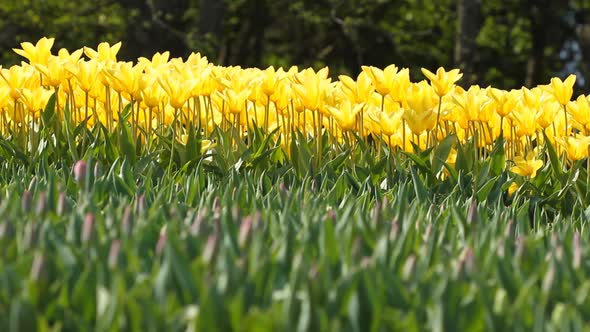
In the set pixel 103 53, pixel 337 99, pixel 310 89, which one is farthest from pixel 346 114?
pixel 103 53

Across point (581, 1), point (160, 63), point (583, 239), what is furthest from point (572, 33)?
point (583, 239)

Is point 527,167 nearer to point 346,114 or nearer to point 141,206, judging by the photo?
point 346,114

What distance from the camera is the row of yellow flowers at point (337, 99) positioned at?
11.2ft

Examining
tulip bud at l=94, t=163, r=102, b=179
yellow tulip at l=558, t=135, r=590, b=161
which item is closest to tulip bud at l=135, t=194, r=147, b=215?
tulip bud at l=94, t=163, r=102, b=179

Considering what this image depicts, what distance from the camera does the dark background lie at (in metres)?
13.5

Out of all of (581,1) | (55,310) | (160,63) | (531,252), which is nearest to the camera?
(55,310)

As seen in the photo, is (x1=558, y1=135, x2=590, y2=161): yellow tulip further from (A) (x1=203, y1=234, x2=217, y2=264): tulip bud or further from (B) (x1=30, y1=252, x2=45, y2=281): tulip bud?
(B) (x1=30, y1=252, x2=45, y2=281): tulip bud

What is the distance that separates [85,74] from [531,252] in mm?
2121

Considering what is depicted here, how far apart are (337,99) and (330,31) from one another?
13.1 metres

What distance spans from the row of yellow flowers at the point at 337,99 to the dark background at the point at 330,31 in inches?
347

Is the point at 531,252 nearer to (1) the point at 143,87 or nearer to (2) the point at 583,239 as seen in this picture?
(2) the point at 583,239

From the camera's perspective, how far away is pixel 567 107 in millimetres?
3619

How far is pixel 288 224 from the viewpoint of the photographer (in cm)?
199

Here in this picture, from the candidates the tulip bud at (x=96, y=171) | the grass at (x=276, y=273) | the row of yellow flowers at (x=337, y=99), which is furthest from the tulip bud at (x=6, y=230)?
the row of yellow flowers at (x=337, y=99)
